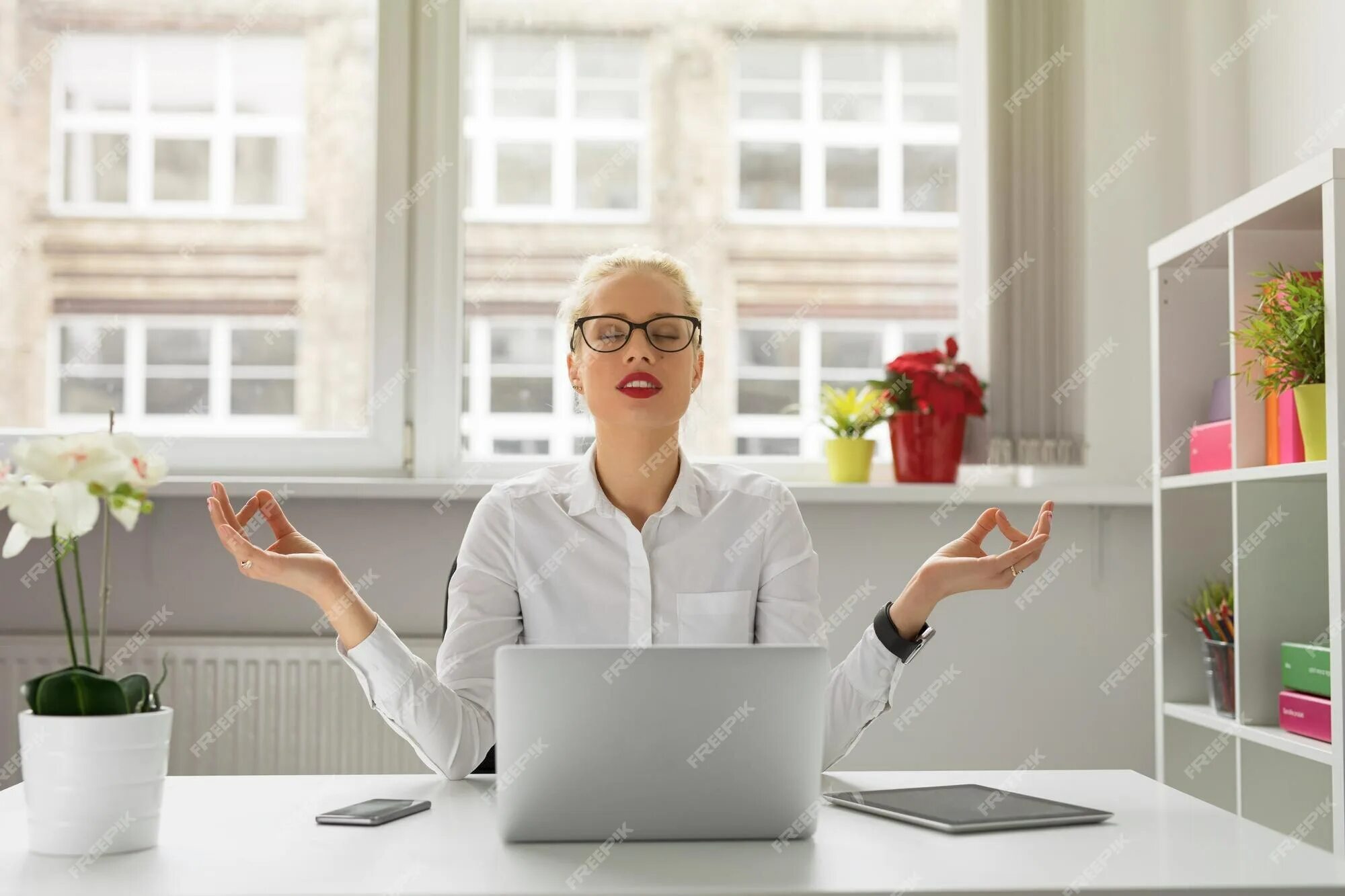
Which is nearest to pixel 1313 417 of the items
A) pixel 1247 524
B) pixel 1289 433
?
pixel 1289 433

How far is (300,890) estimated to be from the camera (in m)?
0.94

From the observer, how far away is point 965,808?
1215 millimetres

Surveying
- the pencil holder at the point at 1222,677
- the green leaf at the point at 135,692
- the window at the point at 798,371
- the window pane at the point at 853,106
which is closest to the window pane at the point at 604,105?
the window pane at the point at 853,106

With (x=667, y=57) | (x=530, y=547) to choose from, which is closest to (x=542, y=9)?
(x=667, y=57)

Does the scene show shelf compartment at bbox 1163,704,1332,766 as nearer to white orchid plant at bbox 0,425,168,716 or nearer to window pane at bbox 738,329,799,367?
window pane at bbox 738,329,799,367

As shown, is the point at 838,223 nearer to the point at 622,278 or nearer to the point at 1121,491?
the point at 1121,491

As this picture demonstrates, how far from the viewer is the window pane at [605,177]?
3.01 meters

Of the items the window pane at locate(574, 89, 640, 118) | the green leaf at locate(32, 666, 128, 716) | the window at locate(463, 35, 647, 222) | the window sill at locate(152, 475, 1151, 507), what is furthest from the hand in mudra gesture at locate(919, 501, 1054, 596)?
the window pane at locate(574, 89, 640, 118)

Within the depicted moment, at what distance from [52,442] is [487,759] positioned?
0.82m

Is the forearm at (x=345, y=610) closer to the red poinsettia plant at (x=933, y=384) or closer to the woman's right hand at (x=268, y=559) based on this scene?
the woman's right hand at (x=268, y=559)

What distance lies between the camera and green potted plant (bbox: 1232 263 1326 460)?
1.84 m

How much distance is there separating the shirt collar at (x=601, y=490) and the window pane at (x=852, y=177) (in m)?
1.37

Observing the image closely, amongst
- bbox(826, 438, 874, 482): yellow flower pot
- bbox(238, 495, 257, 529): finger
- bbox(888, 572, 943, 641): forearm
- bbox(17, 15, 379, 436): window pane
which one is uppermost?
bbox(17, 15, 379, 436): window pane

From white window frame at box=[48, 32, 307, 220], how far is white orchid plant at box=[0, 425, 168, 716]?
6.81 feet
